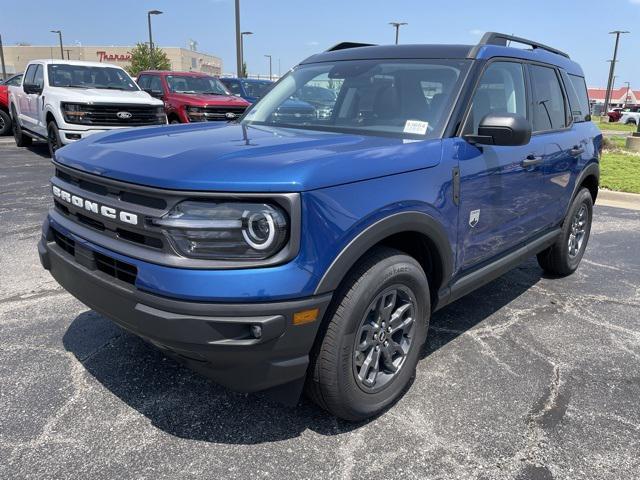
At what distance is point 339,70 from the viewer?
3.70 m

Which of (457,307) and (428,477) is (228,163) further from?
(457,307)

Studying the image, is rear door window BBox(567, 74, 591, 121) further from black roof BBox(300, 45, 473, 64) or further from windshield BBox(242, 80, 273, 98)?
windshield BBox(242, 80, 273, 98)

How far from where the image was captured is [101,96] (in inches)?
380

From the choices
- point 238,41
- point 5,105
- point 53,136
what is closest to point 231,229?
point 53,136

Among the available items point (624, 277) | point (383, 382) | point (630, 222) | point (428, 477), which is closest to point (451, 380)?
point (383, 382)

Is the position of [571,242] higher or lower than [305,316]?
lower

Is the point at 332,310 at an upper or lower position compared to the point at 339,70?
lower

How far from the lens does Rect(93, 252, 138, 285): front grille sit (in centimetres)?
220

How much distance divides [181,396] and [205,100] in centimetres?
998

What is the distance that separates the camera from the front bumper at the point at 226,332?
202 cm

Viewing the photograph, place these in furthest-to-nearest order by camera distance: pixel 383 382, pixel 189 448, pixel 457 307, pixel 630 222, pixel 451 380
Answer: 1. pixel 630 222
2. pixel 457 307
3. pixel 451 380
4. pixel 383 382
5. pixel 189 448

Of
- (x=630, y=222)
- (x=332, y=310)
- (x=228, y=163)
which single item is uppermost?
(x=228, y=163)

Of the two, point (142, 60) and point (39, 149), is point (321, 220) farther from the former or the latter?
point (142, 60)

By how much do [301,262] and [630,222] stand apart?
22.2 feet
